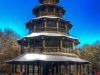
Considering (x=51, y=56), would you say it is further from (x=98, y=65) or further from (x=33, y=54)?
(x=98, y=65)

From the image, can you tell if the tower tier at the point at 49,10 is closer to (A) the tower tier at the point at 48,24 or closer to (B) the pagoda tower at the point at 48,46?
(B) the pagoda tower at the point at 48,46

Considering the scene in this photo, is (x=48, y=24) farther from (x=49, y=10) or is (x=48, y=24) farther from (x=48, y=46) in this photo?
(x=48, y=46)

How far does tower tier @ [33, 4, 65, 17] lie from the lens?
42875mm

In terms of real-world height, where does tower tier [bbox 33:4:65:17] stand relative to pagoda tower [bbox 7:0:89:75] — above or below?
above

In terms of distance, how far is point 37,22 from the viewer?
4147 cm

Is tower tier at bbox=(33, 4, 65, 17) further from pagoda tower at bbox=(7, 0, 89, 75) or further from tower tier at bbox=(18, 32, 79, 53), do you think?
tower tier at bbox=(18, 32, 79, 53)

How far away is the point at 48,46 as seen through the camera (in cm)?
3881

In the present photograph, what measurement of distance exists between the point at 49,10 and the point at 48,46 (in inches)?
313

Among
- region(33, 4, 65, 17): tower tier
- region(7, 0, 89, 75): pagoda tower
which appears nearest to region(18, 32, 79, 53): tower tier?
region(7, 0, 89, 75): pagoda tower

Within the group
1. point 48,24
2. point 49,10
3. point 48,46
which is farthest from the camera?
point 49,10

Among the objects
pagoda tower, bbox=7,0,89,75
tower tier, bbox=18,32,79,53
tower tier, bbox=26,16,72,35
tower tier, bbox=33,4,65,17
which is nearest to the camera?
pagoda tower, bbox=7,0,89,75

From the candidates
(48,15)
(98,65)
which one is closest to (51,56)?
(48,15)

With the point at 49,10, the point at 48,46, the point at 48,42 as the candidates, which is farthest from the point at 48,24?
the point at 48,46

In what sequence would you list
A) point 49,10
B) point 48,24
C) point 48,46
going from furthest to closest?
point 49,10, point 48,24, point 48,46
